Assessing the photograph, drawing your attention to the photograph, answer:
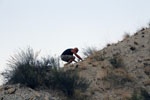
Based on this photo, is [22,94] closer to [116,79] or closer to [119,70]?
[116,79]

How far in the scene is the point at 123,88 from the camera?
13297 mm

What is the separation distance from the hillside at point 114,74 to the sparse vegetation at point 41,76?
526mm

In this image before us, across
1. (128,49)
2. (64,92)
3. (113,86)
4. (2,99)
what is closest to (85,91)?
(64,92)

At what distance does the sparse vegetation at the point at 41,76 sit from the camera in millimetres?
11334

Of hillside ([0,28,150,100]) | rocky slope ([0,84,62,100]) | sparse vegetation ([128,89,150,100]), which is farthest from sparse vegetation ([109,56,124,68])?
rocky slope ([0,84,62,100])

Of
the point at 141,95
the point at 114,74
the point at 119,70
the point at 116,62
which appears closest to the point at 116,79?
the point at 114,74

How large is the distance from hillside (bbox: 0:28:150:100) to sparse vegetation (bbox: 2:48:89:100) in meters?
0.53

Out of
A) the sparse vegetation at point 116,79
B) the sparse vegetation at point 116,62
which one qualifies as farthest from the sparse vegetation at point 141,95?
the sparse vegetation at point 116,62

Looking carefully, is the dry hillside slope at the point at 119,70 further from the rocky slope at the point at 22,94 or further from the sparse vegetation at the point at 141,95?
the rocky slope at the point at 22,94

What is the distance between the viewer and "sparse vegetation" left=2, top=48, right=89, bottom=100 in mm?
11334

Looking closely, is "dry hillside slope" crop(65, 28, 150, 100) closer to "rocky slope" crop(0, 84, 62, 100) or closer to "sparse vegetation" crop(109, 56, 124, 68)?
"sparse vegetation" crop(109, 56, 124, 68)

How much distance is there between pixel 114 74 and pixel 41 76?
4913mm

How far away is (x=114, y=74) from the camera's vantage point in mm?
14633

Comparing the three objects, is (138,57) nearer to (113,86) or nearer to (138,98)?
(113,86)
